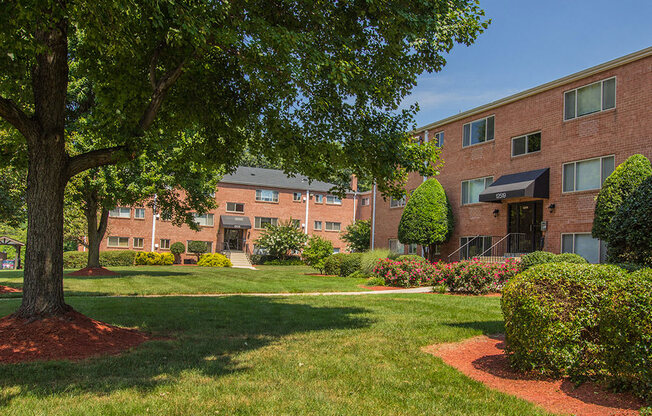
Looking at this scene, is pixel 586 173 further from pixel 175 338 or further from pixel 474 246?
pixel 175 338

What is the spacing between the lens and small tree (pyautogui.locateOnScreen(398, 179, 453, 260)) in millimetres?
24656

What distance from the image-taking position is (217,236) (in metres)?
45.9

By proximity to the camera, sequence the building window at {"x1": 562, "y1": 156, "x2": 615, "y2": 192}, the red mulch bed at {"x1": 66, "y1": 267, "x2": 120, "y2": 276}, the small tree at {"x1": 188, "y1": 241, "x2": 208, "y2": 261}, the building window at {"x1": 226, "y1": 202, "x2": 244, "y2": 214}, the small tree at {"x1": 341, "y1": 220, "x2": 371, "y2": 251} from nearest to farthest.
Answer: the building window at {"x1": 562, "y1": 156, "x2": 615, "y2": 192} < the red mulch bed at {"x1": 66, "y1": 267, "x2": 120, "y2": 276} < the small tree at {"x1": 341, "y1": 220, "x2": 371, "y2": 251} < the small tree at {"x1": 188, "y1": 241, "x2": 208, "y2": 261} < the building window at {"x1": 226, "y1": 202, "x2": 244, "y2": 214}

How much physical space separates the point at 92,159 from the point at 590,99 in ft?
58.9

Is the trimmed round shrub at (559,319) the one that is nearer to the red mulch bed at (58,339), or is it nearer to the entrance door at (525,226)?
the red mulch bed at (58,339)

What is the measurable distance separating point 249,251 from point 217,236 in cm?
333

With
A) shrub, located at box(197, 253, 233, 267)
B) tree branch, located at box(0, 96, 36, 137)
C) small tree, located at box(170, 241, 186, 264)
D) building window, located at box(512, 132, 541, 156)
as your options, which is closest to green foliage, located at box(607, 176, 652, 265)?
tree branch, located at box(0, 96, 36, 137)

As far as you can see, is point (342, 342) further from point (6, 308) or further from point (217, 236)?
point (217, 236)

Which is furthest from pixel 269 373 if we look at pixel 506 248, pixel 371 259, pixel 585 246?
pixel 371 259

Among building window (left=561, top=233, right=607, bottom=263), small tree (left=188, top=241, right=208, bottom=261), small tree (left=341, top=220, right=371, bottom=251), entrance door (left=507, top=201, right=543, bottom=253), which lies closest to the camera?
building window (left=561, top=233, right=607, bottom=263)

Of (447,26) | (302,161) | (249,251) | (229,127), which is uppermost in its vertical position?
(447,26)

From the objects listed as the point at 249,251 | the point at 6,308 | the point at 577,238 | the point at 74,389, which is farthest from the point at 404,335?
the point at 249,251

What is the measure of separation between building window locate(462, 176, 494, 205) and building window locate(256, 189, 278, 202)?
1050 inches

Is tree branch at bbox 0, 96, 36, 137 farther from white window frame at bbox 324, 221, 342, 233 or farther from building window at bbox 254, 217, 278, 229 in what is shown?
white window frame at bbox 324, 221, 342, 233
